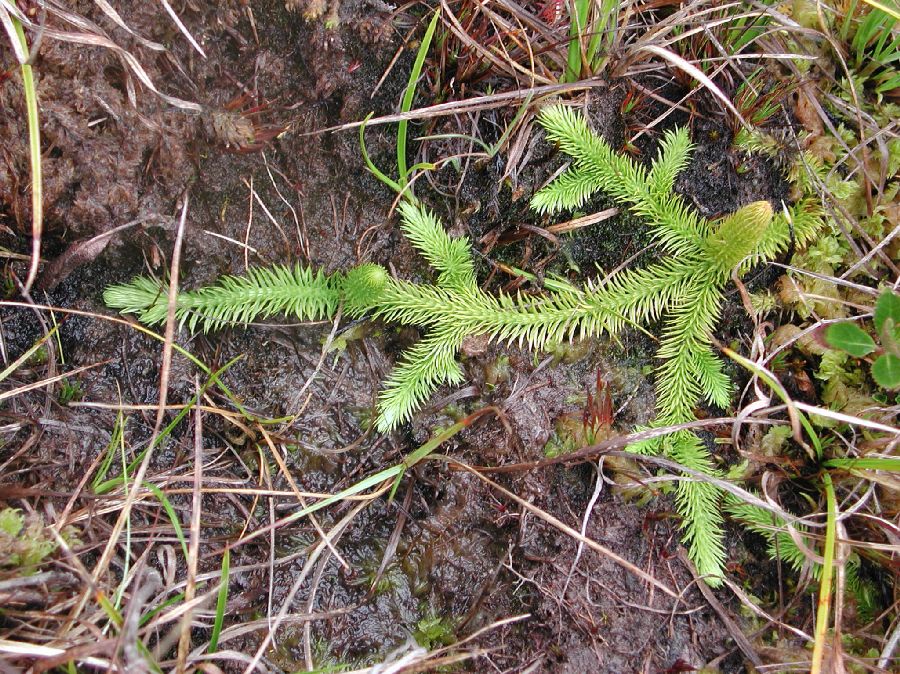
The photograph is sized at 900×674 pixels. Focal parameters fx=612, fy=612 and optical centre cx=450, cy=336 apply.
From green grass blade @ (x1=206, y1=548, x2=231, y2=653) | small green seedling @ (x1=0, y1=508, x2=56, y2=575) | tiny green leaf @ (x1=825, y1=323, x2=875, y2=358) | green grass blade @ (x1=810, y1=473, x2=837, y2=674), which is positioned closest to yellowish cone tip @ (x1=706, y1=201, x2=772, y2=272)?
tiny green leaf @ (x1=825, y1=323, x2=875, y2=358)

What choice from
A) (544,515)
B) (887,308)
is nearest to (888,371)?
(887,308)

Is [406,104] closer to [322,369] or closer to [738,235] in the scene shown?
[322,369]

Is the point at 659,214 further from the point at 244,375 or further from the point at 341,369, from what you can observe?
the point at 244,375

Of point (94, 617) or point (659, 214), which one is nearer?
point (94, 617)

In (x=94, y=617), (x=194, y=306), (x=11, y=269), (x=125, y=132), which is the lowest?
(x=94, y=617)

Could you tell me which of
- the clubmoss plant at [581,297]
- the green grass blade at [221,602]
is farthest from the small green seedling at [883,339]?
the green grass blade at [221,602]

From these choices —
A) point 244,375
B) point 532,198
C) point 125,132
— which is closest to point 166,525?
point 244,375

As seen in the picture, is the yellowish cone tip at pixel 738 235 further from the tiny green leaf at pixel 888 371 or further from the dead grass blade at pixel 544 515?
the dead grass blade at pixel 544 515
